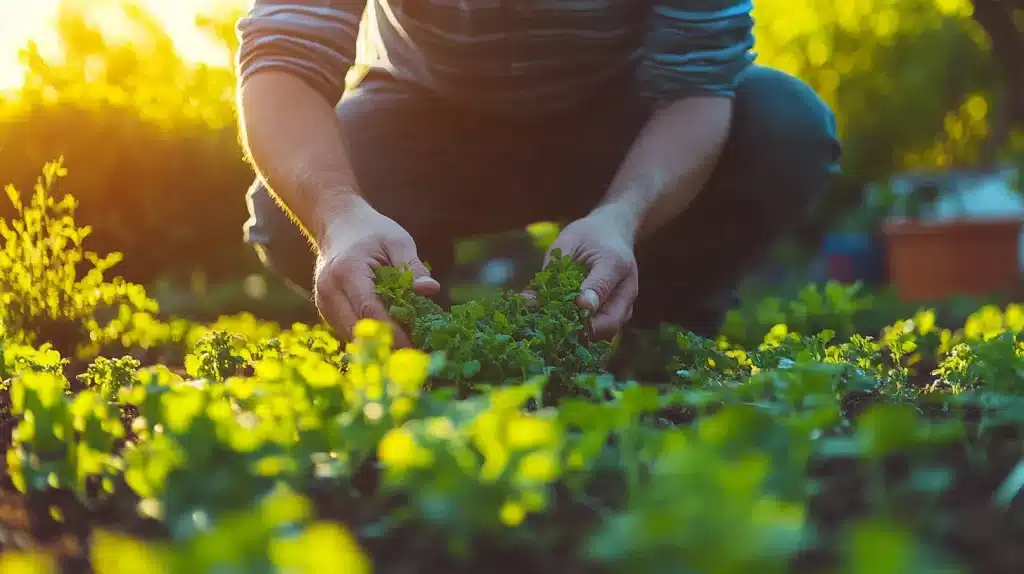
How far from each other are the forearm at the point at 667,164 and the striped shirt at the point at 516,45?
8 centimetres

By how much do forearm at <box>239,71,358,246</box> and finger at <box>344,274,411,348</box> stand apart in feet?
0.87

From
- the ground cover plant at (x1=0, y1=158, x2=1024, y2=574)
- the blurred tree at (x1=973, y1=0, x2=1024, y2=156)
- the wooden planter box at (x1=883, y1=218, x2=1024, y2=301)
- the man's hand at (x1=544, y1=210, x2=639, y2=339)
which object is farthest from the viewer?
the blurred tree at (x1=973, y1=0, x2=1024, y2=156)

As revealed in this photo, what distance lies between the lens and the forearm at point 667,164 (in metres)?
2.36

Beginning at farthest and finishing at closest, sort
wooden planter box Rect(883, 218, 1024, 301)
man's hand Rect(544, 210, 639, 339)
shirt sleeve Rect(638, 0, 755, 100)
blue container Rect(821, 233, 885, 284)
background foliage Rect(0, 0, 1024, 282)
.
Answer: blue container Rect(821, 233, 885, 284), wooden planter box Rect(883, 218, 1024, 301), background foliage Rect(0, 0, 1024, 282), shirt sleeve Rect(638, 0, 755, 100), man's hand Rect(544, 210, 639, 339)

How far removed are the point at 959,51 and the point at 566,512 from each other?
23.9 m

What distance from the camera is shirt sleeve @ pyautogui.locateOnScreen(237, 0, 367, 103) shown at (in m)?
2.54

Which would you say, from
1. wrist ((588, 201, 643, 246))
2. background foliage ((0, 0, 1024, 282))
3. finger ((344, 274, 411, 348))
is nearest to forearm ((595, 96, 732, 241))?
wrist ((588, 201, 643, 246))

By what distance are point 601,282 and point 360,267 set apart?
1.65ft

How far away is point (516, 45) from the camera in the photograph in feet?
9.43

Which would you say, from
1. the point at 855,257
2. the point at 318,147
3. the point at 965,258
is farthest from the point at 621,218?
the point at 855,257

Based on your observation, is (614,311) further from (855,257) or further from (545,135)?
(855,257)

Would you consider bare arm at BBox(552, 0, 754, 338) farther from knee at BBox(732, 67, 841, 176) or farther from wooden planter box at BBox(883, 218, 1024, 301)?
wooden planter box at BBox(883, 218, 1024, 301)

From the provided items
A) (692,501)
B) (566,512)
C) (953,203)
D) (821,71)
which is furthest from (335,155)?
(821,71)

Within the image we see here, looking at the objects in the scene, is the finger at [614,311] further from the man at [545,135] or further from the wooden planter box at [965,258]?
the wooden planter box at [965,258]
